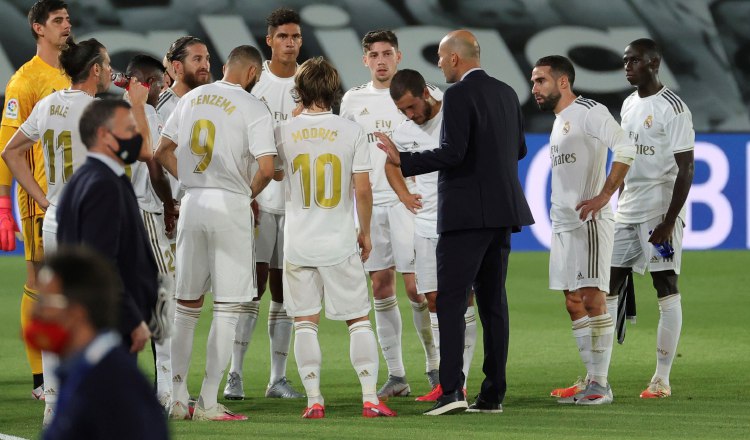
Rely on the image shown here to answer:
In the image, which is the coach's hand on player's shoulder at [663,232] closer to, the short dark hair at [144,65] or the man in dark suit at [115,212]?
the short dark hair at [144,65]

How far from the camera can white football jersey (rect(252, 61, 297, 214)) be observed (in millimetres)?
7633

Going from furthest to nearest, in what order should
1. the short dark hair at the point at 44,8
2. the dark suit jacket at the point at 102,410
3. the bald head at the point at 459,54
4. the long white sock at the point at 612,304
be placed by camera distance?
the long white sock at the point at 612,304 → the short dark hair at the point at 44,8 → the bald head at the point at 459,54 → the dark suit jacket at the point at 102,410

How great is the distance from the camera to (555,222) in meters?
7.36

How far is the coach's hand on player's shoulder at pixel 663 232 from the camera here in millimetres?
7504

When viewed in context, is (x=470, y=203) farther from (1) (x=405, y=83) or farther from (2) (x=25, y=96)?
(2) (x=25, y=96)

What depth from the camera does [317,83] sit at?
645cm

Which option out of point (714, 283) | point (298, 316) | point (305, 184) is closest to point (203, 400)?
point (298, 316)

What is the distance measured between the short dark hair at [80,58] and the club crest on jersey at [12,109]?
3.61 feet

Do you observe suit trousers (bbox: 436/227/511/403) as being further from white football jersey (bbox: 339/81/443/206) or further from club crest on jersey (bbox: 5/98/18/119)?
club crest on jersey (bbox: 5/98/18/119)

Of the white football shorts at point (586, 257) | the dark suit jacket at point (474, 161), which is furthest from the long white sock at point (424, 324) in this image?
the dark suit jacket at point (474, 161)

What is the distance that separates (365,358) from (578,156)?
1.76 m

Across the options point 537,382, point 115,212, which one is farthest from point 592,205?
point 115,212

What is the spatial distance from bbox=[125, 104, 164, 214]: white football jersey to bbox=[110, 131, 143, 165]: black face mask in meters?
2.24

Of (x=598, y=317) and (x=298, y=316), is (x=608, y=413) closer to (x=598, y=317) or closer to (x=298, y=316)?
(x=598, y=317)
